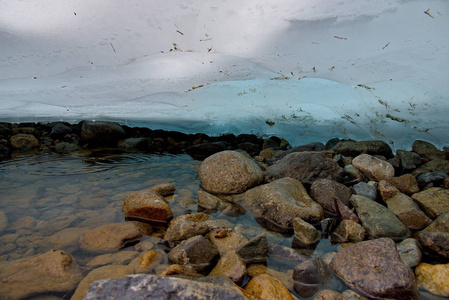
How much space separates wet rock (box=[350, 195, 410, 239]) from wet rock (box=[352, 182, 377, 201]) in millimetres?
441

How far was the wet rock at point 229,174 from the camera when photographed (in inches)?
161

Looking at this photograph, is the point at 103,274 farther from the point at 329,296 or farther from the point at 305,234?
the point at 305,234

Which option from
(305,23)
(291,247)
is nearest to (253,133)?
(305,23)

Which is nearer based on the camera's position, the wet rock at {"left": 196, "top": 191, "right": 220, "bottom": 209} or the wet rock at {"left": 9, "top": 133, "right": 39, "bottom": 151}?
the wet rock at {"left": 196, "top": 191, "right": 220, "bottom": 209}

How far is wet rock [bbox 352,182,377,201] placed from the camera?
3588 millimetres

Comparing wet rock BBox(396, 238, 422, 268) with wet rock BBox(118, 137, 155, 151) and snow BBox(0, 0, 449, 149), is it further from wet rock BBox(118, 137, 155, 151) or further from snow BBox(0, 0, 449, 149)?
wet rock BBox(118, 137, 155, 151)

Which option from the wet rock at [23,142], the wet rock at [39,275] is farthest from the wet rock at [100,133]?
the wet rock at [39,275]

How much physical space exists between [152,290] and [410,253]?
2334mm

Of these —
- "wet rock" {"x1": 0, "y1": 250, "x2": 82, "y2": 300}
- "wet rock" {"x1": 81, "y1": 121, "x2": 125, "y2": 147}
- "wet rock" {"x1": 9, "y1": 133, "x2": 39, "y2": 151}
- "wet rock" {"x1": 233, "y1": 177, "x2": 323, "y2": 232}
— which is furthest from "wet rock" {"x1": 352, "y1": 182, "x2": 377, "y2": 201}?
"wet rock" {"x1": 9, "y1": 133, "x2": 39, "y2": 151}

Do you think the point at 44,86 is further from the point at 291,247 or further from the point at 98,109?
the point at 291,247

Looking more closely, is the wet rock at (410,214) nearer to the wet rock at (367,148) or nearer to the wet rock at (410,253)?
the wet rock at (410,253)

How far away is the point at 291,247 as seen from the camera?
2742mm

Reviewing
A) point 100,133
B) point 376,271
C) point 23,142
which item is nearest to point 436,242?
point 376,271

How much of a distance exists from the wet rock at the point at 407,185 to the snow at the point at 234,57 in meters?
1.30
